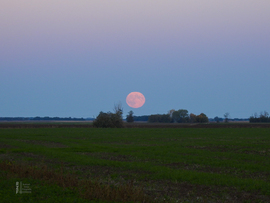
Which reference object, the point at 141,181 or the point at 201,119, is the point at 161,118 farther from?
the point at 141,181

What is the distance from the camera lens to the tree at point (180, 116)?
192288mm

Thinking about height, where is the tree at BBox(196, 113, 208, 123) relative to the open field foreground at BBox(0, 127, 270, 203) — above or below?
above

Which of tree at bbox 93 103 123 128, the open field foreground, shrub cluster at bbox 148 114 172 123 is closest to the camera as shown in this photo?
the open field foreground

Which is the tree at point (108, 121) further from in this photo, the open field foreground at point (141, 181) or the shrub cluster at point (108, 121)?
the open field foreground at point (141, 181)

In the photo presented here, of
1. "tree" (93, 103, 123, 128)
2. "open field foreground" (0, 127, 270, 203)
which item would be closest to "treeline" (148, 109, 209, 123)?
"tree" (93, 103, 123, 128)

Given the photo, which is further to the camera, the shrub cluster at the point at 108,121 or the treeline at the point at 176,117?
the treeline at the point at 176,117

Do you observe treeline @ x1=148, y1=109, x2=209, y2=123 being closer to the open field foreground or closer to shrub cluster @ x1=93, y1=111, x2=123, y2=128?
shrub cluster @ x1=93, y1=111, x2=123, y2=128

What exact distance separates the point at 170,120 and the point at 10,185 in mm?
185192

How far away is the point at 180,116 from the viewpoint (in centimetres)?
19412

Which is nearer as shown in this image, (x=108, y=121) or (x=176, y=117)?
(x=108, y=121)

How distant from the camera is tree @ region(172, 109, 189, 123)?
19229 cm

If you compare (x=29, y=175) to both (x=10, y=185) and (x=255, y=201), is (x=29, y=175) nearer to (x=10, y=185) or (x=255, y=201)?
(x=10, y=185)

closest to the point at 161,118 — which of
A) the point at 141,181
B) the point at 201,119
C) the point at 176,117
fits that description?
the point at 176,117

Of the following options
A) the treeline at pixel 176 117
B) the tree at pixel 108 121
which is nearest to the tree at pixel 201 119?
the treeline at pixel 176 117
